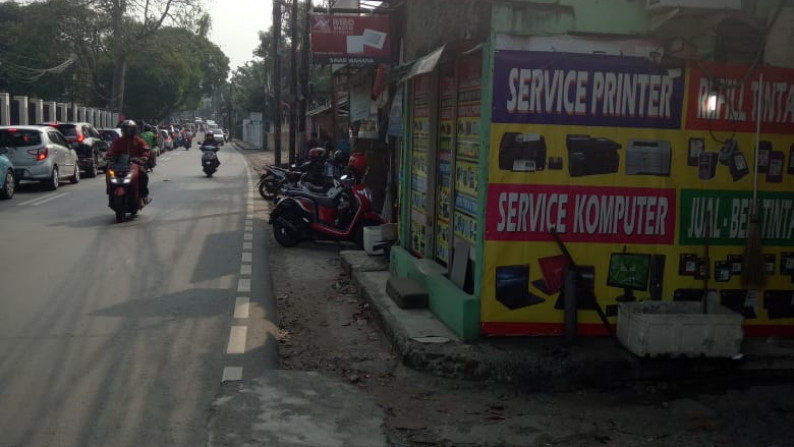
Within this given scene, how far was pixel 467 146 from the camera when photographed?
268 inches

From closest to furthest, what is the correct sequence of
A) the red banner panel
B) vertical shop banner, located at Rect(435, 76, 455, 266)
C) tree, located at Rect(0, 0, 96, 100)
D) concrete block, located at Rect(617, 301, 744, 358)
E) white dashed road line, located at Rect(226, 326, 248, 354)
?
concrete block, located at Rect(617, 301, 744, 358) → the red banner panel → white dashed road line, located at Rect(226, 326, 248, 354) → vertical shop banner, located at Rect(435, 76, 455, 266) → tree, located at Rect(0, 0, 96, 100)

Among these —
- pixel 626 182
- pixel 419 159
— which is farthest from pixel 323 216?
pixel 626 182

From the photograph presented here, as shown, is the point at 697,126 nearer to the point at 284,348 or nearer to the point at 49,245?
the point at 284,348

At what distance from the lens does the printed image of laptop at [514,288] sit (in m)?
6.05

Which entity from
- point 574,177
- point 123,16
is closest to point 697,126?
point 574,177

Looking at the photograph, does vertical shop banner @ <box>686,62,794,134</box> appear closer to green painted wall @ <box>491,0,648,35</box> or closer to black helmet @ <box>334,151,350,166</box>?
green painted wall @ <box>491,0,648,35</box>

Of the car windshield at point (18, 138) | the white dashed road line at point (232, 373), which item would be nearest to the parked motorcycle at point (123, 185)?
the car windshield at point (18, 138)

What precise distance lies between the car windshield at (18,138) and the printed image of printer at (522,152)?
17432 millimetres

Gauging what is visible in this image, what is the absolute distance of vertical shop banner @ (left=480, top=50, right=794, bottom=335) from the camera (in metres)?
5.89

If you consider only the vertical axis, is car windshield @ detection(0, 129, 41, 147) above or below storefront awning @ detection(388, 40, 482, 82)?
below

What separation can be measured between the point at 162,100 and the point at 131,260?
58.5 meters

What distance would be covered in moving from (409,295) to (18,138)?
16.3 meters

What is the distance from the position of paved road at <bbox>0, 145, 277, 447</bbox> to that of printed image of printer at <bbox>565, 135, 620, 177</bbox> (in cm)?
288

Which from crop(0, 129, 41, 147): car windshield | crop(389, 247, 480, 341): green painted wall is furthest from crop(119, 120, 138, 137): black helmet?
crop(389, 247, 480, 341): green painted wall
